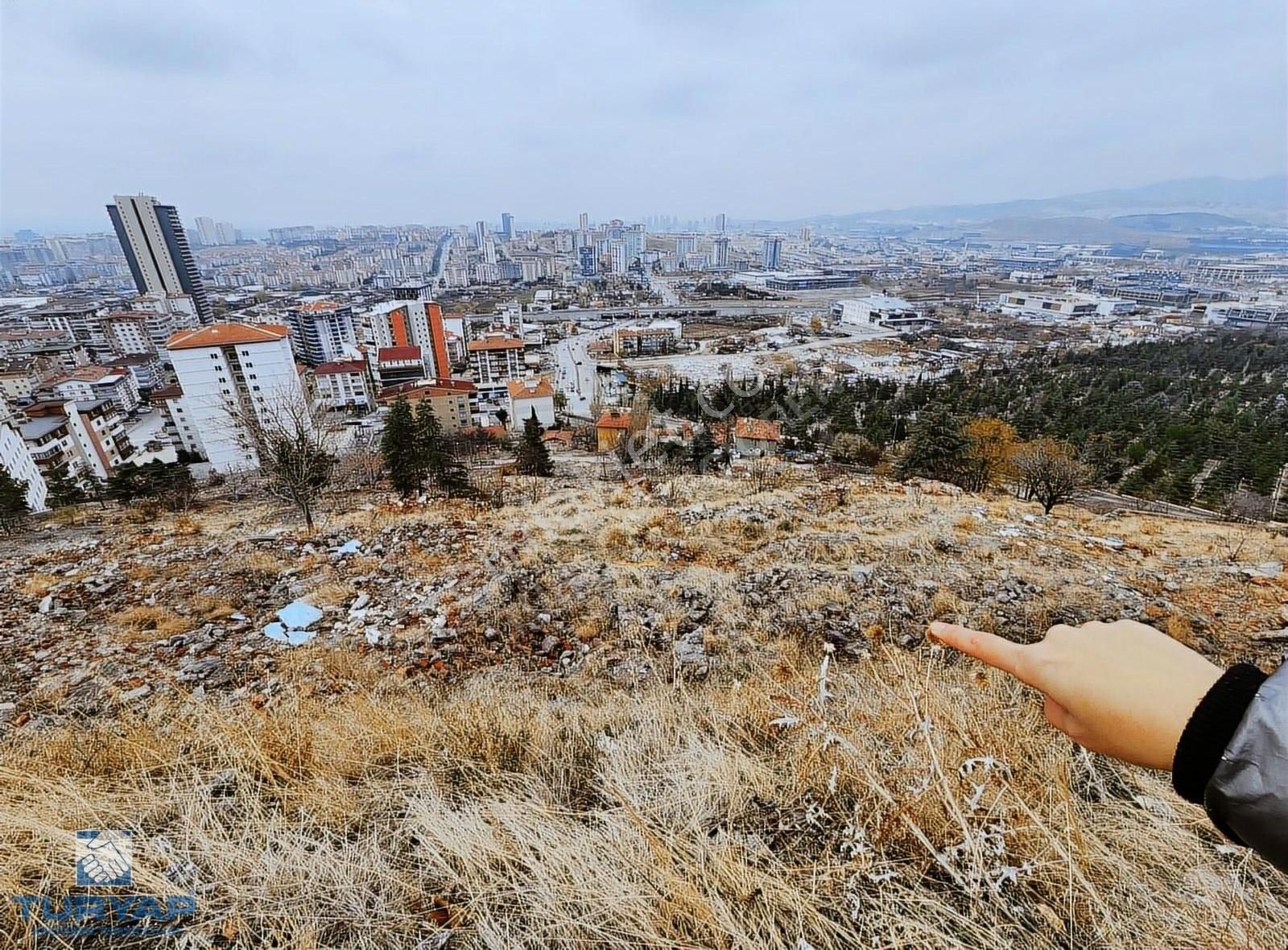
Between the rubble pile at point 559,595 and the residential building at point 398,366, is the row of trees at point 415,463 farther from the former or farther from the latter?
the residential building at point 398,366

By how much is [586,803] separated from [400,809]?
20.5 inches

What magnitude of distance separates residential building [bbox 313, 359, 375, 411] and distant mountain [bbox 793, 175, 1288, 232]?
161307 millimetres

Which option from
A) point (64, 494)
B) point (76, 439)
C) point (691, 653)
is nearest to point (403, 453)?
point (691, 653)

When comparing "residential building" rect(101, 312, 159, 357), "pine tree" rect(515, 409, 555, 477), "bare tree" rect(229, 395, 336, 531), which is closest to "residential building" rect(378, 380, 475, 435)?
"pine tree" rect(515, 409, 555, 477)

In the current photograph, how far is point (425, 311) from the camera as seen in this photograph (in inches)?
1394

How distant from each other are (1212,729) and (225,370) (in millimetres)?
22514

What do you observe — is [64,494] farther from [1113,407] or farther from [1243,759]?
[1113,407]

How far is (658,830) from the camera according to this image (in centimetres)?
132

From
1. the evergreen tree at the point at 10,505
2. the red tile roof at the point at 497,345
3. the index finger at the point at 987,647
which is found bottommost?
the red tile roof at the point at 497,345

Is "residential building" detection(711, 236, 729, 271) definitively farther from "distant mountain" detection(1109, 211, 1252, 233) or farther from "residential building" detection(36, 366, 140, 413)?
"distant mountain" detection(1109, 211, 1252, 233)

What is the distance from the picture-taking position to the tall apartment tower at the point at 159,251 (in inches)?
1951

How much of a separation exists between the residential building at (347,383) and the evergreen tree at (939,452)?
26.3 m

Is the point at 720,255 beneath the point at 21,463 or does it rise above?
above

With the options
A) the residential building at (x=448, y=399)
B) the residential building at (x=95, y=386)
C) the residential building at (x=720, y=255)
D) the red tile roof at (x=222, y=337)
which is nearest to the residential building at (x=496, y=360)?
the residential building at (x=448, y=399)
